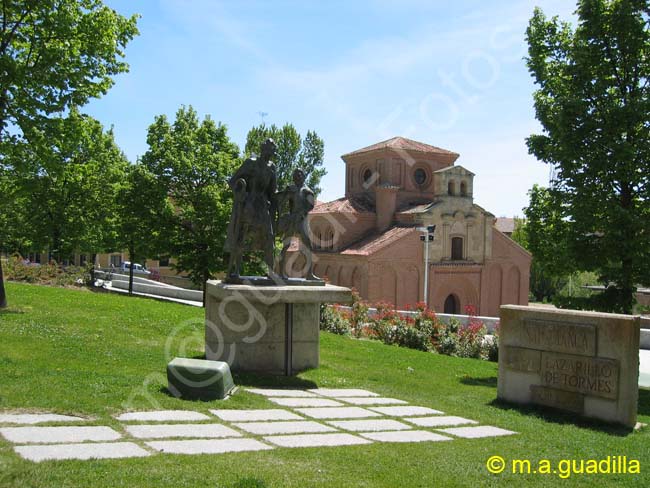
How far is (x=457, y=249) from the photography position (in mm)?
42312

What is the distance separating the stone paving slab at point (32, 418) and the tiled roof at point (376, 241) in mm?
32056

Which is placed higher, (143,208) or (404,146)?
(404,146)

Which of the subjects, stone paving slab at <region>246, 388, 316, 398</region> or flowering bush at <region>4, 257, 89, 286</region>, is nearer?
stone paving slab at <region>246, 388, 316, 398</region>

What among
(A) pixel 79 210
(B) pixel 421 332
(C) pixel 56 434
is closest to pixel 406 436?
(C) pixel 56 434

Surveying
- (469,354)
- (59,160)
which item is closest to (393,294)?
(469,354)

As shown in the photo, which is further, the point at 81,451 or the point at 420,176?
the point at 420,176

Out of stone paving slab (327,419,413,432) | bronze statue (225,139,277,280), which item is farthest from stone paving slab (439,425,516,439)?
bronze statue (225,139,277,280)

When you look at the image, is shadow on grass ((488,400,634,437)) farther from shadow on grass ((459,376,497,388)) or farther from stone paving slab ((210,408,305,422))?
stone paving slab ((210,408,305,422))

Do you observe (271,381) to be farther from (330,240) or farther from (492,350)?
(330,240)

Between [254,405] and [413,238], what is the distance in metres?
32.2

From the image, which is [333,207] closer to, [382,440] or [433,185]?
[433,185]

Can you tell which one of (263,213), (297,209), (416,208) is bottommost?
(263,213)

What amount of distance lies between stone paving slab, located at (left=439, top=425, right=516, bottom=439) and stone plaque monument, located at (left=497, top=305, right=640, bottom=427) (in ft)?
6.21

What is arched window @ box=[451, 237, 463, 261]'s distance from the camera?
4219cm
